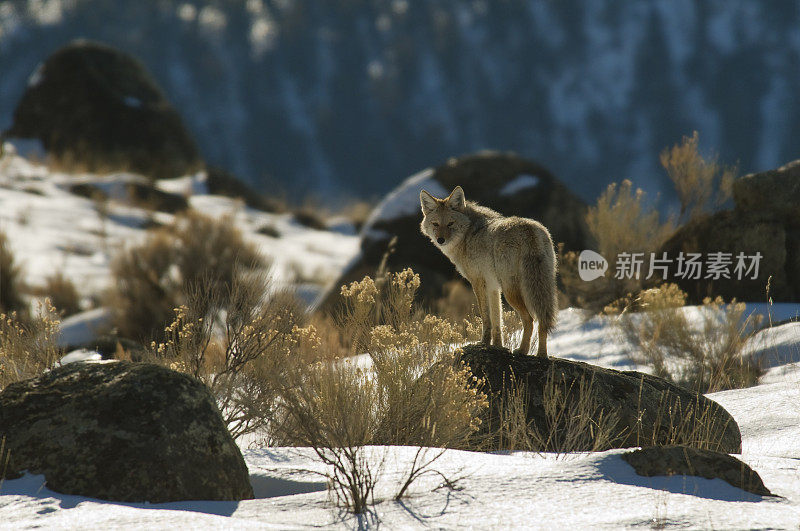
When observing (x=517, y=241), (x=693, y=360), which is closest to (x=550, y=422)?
(x=517, y=241)

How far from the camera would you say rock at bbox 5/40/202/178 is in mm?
23062

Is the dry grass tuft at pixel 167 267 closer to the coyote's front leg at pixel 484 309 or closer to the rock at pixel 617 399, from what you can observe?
the coyote's front leg at pixel 484 309

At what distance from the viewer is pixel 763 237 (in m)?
9.16

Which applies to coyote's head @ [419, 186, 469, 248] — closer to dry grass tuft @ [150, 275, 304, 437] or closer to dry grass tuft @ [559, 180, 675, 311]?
dry grass tuft @ [150, 275, 304, 437]

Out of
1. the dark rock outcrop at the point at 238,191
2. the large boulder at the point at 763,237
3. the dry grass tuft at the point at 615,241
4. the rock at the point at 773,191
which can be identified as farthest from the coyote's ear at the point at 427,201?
the dark rock outcrop at the point at 238,191

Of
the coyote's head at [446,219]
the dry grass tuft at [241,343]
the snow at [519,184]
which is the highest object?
the snow at [519,184]

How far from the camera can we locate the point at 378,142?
176 ft

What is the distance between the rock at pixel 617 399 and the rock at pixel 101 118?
19.5 metres

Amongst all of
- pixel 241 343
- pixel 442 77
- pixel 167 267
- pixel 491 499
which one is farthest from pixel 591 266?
pixel 442 77

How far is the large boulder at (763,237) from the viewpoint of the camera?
9.13 metres

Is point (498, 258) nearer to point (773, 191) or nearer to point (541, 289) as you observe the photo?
point (541, 289)

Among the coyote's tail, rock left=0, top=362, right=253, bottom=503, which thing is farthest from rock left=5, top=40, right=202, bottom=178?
rock left=0, top=362, right=253, bottom=503

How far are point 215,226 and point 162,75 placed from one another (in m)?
48.9

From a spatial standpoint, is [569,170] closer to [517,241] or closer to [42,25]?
[42,25]
